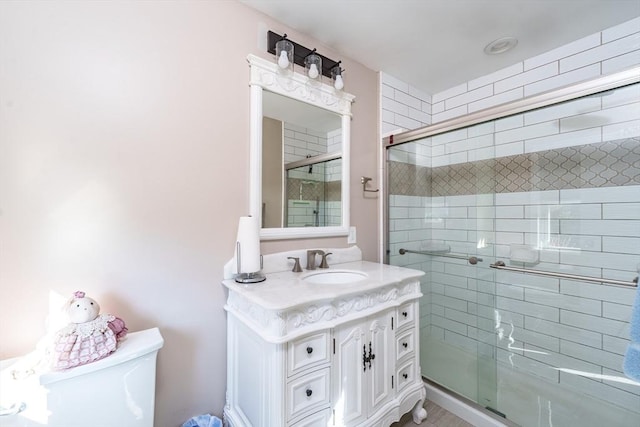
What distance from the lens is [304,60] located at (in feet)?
5.23

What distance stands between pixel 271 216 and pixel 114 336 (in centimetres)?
82

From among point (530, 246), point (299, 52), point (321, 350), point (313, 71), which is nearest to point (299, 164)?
point (313, 71)

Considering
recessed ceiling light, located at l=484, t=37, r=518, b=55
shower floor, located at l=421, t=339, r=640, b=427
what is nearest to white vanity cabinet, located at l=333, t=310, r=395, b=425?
shower floor, located at l=421, t=339, r=640, b=427

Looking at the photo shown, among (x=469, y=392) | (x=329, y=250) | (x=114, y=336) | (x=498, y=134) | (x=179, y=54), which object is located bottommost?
(x=469, y=392)

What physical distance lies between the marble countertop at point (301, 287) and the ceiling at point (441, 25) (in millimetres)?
1325

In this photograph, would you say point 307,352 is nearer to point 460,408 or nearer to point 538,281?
point 460,408

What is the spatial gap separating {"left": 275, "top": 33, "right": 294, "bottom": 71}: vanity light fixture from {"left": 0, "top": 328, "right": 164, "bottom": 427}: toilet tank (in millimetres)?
1385

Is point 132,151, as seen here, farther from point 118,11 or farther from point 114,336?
point 114,336

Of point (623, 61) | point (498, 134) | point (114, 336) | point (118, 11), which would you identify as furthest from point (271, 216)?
point (623, 61)

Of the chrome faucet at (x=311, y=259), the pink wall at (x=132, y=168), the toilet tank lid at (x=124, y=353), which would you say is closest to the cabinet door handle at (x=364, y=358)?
the chrome faucet at (x=311, y=259)

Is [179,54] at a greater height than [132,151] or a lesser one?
greater

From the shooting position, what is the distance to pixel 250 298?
3.52 feet

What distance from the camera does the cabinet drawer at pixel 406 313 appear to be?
1400mm

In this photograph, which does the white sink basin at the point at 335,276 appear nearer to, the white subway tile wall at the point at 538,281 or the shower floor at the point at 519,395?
the white subway tile wall at the point at 538,281
